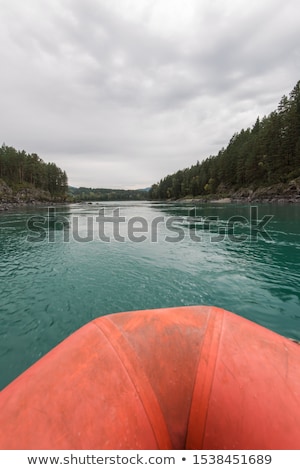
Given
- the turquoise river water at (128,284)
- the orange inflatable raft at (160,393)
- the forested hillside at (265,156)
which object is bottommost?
the turquoise river water at (128,284)

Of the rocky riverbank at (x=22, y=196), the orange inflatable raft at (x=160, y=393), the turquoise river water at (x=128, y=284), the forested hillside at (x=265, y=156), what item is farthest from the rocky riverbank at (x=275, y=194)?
the rocky riverbank at (x=22, y=196)

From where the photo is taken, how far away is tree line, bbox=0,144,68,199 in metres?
99.2

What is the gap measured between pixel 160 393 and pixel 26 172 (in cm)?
13001

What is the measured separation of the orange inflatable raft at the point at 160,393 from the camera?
1.63 m

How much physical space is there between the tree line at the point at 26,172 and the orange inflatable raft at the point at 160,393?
118m

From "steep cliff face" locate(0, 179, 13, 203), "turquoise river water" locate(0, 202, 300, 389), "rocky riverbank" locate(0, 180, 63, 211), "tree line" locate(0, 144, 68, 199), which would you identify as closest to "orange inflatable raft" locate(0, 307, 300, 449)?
"turquoise river water" locate(0, 202, 300, 389)

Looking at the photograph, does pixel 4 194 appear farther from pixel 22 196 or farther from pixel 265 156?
pixel 265 156

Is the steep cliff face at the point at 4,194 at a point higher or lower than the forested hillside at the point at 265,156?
lower

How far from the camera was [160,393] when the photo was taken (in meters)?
1.93

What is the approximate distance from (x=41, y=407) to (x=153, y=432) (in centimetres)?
100

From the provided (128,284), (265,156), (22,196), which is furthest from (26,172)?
(128,284)

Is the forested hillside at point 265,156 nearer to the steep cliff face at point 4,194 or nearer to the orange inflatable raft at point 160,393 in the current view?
the orange inflatable raft at point 160,393

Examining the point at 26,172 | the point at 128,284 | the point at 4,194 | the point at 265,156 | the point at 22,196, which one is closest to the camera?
the point at 128,284

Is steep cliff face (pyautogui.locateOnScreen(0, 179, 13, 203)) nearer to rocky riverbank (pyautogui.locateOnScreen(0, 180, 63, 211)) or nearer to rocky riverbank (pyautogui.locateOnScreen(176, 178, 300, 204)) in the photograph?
rocky riverbank (pyautogui.locateOnScreen(0, 180, 63, 211))
